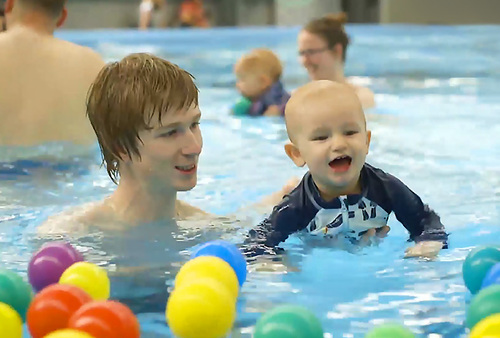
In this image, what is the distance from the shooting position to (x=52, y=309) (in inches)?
Answer: 62.6

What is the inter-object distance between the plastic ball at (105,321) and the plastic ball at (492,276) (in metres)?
0.76

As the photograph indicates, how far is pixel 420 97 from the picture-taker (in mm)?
5941

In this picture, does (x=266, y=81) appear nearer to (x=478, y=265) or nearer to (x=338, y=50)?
(x=338, y=50)

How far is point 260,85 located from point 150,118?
9.93ft

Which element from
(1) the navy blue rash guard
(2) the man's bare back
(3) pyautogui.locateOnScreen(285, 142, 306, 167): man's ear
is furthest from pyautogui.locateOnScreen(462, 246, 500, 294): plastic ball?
(2) the man's bare back

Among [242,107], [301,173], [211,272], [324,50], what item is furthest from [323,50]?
[211,272]

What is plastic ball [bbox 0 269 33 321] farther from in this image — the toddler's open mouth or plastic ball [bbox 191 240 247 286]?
the toddler's open mouth

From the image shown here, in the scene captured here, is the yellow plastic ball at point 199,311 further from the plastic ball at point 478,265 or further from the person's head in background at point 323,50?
the person's head in background at point 323,50

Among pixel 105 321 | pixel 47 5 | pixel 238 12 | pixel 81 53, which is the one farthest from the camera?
pixel 238 12

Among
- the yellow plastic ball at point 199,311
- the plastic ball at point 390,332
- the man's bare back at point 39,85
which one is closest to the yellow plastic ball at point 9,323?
the yellow plastic ball at point 199,311

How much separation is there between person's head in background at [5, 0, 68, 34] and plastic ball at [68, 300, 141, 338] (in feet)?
7.40

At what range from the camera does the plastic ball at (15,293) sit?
5.73 feet

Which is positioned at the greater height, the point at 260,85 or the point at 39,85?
the point at 39,85

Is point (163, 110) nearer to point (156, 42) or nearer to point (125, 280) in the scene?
point (125, 280)
